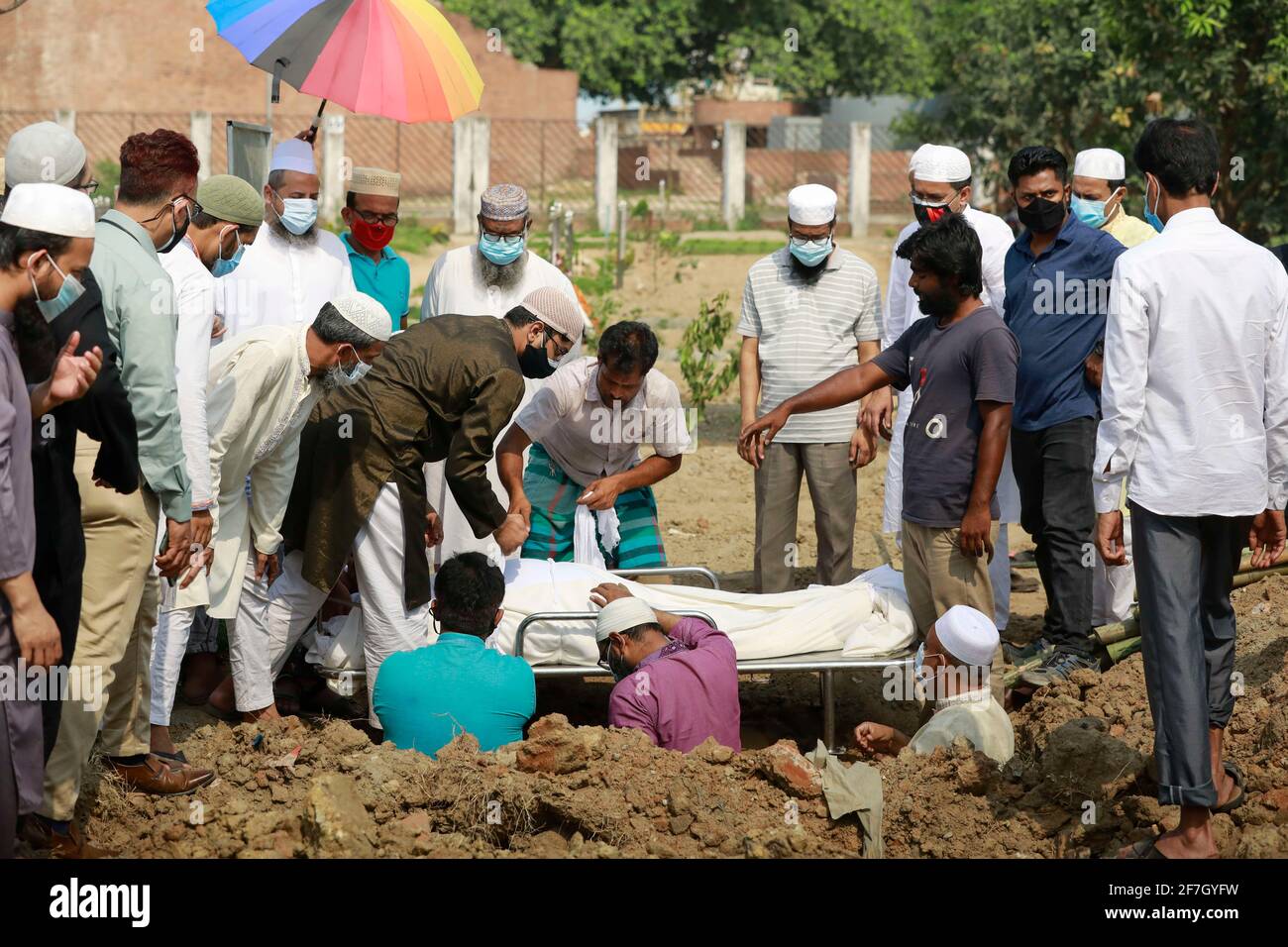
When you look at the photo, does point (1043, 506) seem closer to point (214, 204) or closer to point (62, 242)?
point (214, 204)

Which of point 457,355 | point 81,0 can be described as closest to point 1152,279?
Result: point 457,355

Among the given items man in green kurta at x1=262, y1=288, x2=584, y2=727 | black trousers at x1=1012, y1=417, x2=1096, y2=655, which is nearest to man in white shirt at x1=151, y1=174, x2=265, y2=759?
man in green kurta at x1=262, y1=288, x2=584, y2=727

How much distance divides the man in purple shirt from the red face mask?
2.72 meters

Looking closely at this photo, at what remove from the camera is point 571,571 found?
6.20 meters

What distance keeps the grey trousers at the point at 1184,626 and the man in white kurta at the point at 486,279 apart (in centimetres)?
357

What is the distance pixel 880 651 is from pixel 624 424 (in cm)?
154

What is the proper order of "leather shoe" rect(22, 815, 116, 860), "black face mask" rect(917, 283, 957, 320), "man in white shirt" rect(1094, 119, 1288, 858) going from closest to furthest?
"man in white shirt" rect(1094, 119, 1288, 858), "leather shoe" rect(22, 815, 116, 860), "black face mask" rect(917, 283, 957, 320)

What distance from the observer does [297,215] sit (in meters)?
6.76

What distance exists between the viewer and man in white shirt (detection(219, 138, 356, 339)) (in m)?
6.69

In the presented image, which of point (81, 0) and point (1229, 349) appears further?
point (81, 0)

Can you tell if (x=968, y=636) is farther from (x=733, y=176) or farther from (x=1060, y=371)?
(x=733, y=176)

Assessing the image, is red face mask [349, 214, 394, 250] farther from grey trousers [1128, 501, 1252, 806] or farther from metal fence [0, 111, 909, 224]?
metal fence [0, 111, 909, 224]

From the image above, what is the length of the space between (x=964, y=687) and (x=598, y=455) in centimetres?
207

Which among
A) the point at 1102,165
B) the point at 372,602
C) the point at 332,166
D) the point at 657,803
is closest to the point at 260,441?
the point at 372,602
